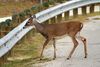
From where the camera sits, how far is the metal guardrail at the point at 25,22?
41.1 feet

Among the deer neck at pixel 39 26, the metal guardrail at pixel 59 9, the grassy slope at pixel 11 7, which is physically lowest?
the grassy slope at pixel 11 7

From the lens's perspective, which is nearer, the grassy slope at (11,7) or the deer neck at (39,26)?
the deer neck at (39,26)

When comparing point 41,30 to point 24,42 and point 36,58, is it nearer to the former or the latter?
point 36,58

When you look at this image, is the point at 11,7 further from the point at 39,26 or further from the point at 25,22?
the point at 39,26

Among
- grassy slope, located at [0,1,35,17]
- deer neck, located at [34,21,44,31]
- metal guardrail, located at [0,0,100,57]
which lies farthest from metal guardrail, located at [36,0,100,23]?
grassy slope, located at [0,1,35,17]

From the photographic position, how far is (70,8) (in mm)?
22906

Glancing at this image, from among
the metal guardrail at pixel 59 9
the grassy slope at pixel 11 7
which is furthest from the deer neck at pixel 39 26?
the grassy slope at pixel 11 7

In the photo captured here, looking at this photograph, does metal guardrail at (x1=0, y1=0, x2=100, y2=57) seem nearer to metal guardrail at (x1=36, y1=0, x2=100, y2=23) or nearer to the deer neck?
metal guardrail at (x1=36, y1=0, x2=100, y2=23)

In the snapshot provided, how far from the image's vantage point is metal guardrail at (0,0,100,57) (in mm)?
12531

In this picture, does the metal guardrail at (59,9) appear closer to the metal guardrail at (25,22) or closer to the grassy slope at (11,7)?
the metal guardrail at (25,22)

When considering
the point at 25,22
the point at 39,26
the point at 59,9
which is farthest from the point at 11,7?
the point at 39,26

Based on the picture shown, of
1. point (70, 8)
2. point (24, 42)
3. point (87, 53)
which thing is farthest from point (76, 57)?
point (70, 8)

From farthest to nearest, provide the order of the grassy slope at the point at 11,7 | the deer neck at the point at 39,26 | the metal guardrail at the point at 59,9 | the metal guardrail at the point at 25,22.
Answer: the grassy slope at the point at 11,7 → the metal guardrail at the point at 59,9 → the deer neck at the point at 39,26 → the metal guardrail at the point at 25,22

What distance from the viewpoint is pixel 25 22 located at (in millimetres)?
15062
